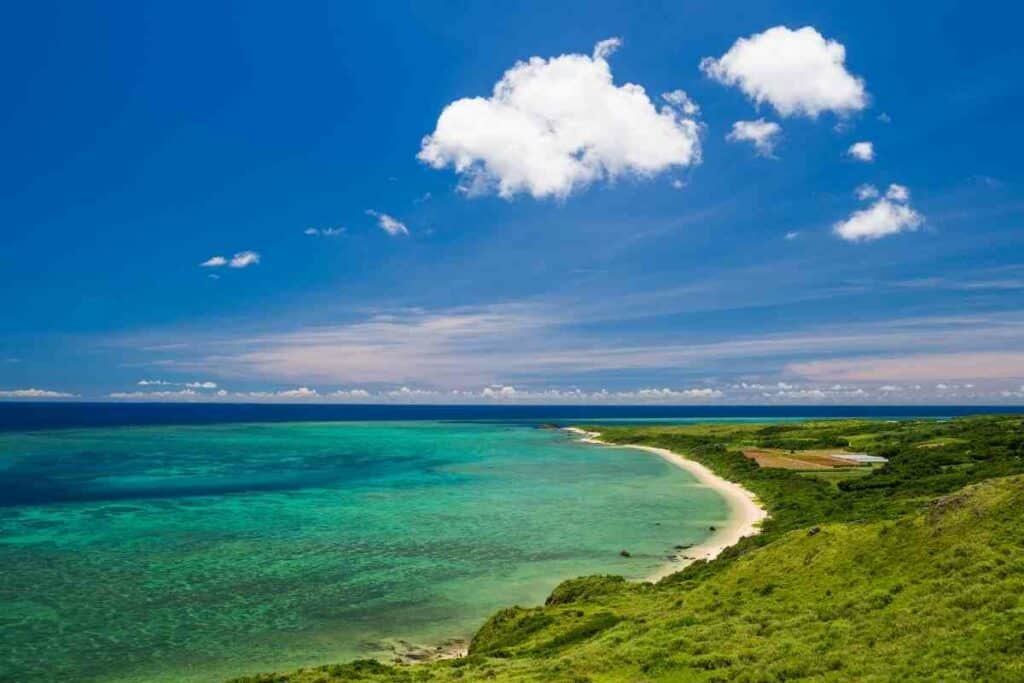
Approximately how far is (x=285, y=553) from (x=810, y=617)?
44.6m

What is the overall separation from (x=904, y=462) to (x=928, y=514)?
214 feet

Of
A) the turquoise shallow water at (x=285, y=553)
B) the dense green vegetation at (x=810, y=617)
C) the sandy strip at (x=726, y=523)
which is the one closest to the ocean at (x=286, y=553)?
the turquoise shallow water at (x=285, y=553)

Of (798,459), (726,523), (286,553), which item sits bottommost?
(726,523)

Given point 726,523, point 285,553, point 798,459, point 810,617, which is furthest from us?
point 798,459

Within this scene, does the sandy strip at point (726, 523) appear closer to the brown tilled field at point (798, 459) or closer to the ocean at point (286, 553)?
the ocean at point (286, 553)

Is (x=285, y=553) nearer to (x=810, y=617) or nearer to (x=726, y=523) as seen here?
(x=726, y=523)

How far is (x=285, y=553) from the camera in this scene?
5456 centimetres

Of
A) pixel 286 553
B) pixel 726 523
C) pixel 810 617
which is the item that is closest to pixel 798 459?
pixel 726 523

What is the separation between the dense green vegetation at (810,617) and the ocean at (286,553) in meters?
7.97

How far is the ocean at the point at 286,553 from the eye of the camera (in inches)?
1355

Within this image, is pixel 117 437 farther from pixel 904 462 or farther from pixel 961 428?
pixel 961 428

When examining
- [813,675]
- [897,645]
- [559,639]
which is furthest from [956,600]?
[559,639]

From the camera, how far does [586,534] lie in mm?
61750

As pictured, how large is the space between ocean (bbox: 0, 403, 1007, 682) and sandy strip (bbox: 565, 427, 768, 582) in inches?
72.4
